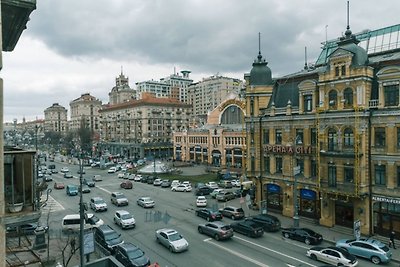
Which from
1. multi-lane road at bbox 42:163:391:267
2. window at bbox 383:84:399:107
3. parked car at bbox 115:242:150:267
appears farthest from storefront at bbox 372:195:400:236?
parked car at bbox 115:242:150:267

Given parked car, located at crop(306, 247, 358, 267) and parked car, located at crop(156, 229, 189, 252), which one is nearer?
parked car, located at crop(306, 247, 358, 267)

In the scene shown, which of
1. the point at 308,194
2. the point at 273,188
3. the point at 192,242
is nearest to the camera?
the point at 192,242

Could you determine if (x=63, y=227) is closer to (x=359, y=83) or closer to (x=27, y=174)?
(x=27, y=174)

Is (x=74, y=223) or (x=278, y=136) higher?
(x=278, y=136)

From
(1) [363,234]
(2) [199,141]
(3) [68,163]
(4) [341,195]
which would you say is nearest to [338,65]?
(4) [341,195]

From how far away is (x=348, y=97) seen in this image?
31.4m

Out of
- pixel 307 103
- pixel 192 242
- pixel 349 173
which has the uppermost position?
pixel 307 103

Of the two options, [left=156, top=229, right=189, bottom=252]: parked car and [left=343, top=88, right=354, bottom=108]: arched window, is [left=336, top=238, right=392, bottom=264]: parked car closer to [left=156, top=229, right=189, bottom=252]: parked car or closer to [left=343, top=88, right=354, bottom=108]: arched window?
[left=156, top=229, right=189, bottom=252]: parked car

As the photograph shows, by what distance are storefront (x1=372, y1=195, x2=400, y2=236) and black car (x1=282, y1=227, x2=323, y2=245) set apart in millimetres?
6103

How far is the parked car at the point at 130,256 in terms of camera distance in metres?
22.6

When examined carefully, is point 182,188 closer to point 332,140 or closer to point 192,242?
point 192,242

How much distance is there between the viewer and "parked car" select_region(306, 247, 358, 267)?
23.0 metres

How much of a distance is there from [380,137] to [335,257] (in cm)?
1269

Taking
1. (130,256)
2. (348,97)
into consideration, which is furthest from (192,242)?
(348,97)
